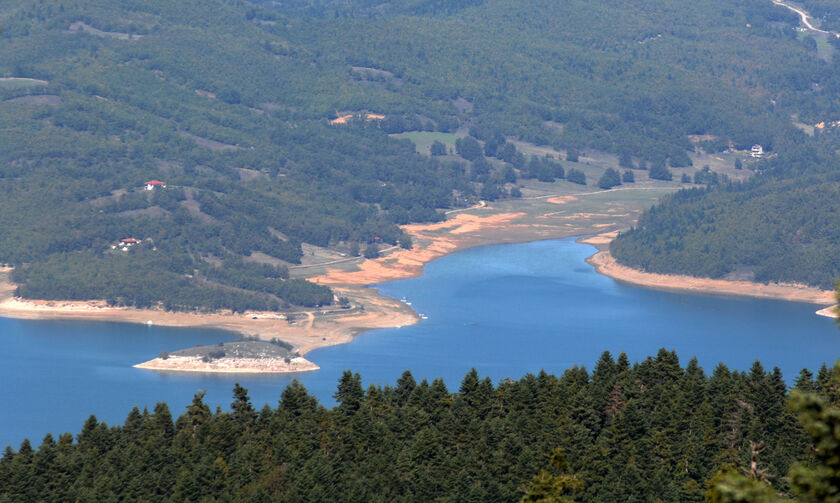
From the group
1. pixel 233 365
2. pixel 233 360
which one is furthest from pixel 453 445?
pixel 233 360

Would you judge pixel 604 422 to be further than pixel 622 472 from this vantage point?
Yes

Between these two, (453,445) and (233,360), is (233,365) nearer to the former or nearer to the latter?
(233,360)

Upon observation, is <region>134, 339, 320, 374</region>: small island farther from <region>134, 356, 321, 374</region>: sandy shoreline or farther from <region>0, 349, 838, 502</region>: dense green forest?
<region>0, 349, 838, 502</region>: dense green forest

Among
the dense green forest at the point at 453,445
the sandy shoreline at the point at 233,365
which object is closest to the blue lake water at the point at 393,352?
the sandy shoreline at the point at 233,365

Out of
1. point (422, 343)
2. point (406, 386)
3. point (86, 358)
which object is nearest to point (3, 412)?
point (86, 358)

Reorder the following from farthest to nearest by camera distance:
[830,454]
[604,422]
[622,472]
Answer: [604,422], [622,472], [830,454]

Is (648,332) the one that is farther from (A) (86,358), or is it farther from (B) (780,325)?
(A) (86,358)
